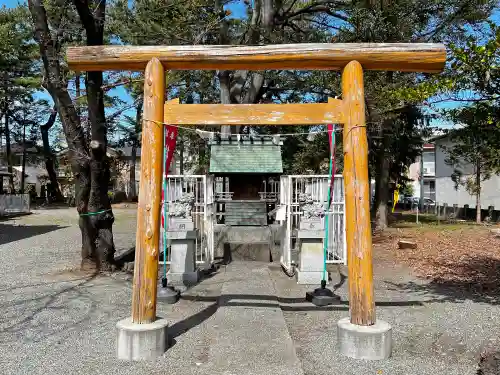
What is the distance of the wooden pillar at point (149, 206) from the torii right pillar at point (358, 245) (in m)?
2.04

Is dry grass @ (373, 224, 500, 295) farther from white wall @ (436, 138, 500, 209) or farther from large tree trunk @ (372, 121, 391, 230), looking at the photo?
white wall @ (436, 138, 500, 209)

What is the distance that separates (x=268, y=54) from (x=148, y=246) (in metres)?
2.50

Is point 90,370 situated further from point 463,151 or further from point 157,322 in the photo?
point 463,151

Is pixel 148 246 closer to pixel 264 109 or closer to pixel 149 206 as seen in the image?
pixel 149 206

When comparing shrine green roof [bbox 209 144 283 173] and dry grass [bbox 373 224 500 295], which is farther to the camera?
shrine green roof [bbox 209 144 283 173]

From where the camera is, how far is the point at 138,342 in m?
4.77

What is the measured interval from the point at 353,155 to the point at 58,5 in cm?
849

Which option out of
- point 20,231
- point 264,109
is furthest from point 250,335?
point 20,231

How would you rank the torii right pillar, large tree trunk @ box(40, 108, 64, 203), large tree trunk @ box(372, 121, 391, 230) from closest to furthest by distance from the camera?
the torii right pillar < large tree trunk @ box(372, 121, 391, 230) < large tree trunk @ box(40, 108, 64, 203)

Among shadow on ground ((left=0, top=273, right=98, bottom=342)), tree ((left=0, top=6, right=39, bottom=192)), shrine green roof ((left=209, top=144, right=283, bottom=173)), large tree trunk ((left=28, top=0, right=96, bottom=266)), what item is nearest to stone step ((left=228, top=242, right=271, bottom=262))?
shrine green roof ((left=209, top=144, right=283, bottom=173))

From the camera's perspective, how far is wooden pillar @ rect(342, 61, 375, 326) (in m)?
4.95

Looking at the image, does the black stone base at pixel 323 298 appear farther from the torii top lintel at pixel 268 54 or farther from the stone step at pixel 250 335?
the torii top lintel at pixel 268 54

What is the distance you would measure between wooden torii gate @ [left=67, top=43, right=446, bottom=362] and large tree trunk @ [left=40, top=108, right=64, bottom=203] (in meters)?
36.4

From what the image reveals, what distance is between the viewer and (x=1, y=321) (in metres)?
6.09
